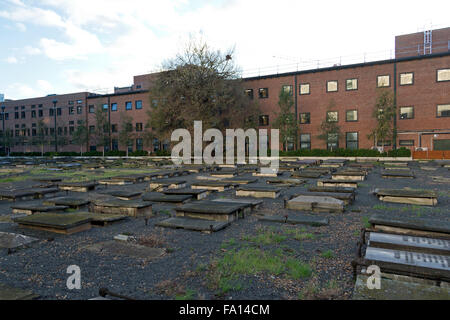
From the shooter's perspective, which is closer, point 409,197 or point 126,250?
point 126,250

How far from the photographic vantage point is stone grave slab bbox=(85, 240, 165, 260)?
486 cm

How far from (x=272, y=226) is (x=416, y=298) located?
3.67 metres

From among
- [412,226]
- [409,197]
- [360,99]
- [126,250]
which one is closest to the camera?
[126,250]

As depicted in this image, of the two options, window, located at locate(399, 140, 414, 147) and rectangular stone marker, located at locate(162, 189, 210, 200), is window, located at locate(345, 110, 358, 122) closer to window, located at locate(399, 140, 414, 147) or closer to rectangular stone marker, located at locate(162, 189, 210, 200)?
window, located at locate(399, 140, 414, 147)

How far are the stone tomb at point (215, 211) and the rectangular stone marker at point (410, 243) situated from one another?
3.12 meters

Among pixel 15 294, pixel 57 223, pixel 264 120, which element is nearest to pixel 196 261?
pixel 15 294

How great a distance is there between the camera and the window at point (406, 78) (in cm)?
3285

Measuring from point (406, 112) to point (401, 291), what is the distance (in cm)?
3562

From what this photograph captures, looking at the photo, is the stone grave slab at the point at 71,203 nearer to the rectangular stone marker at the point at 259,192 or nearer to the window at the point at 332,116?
the rectangular stone marker at the point at 259,192

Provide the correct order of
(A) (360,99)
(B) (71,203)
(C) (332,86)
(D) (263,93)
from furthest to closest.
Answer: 1. (D) (263,93)
2. (C) (332,86)
3. (A) (360,99)
4. (B) (71,203)

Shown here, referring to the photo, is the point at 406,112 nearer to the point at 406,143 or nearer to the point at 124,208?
the point at 406,143

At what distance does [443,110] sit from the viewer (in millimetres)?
31391

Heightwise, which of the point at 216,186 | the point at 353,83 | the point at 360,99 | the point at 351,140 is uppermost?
the point at 353,83
